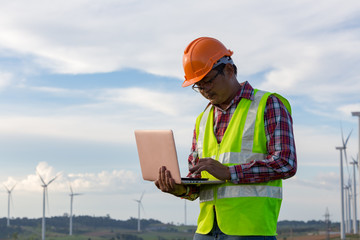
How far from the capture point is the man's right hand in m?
5.99

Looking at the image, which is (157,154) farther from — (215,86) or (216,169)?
(215,86)

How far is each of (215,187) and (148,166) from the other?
2.41 feet

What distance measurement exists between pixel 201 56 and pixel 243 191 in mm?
1517

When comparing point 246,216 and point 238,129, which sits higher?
point 238,129

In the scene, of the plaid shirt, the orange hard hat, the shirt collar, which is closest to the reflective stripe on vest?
the plaid shirt

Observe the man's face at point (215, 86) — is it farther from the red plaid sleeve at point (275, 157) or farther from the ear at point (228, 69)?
the red plaid sleeve at point (275, 157)

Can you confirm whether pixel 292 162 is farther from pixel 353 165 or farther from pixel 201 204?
pixel 353 165

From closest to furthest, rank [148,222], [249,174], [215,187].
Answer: [249,174], [215,187], [148,222]

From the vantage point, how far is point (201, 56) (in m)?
6.43

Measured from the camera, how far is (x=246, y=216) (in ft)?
19.3

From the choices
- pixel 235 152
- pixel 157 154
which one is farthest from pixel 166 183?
pixel 235 152

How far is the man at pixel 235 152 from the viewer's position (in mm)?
5863

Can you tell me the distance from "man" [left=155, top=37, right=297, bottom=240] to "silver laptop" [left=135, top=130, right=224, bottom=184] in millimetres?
95

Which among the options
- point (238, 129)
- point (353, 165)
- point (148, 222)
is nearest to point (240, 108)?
point (238, 129)
